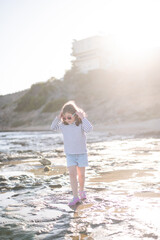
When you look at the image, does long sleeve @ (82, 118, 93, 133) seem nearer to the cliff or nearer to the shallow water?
the shallow water

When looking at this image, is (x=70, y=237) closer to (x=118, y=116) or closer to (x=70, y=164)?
(x=70, y=164)

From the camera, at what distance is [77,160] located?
14.3ft

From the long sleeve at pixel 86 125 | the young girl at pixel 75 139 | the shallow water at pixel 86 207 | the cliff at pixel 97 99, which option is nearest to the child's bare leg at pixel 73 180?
the young girl at pixel 75 139

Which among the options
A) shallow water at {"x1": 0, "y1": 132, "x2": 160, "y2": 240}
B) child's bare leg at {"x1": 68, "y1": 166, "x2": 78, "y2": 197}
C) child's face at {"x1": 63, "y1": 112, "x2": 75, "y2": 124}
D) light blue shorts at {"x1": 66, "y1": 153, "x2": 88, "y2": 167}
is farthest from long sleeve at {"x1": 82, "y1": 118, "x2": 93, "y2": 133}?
shallow water at {"x1": 0, "y1": 132, "x2": 160, "y2": 240}

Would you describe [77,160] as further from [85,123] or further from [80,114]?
[80,114]

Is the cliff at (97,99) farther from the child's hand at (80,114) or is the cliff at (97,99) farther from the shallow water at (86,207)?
the child's hand at (80,114)

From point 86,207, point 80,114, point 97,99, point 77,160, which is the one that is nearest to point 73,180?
point 77,160

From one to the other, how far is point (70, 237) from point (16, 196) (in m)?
1.85

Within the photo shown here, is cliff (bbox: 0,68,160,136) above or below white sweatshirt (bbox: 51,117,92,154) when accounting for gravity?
above

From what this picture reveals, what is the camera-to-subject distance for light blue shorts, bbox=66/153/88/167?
4.30 meters

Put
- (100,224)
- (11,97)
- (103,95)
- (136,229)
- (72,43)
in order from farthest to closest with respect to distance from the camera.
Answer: (11,97), (72,43), (103,95), (100,224), (136,229)

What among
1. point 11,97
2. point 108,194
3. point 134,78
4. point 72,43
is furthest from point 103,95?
point 11,97

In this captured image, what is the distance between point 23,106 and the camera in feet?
168

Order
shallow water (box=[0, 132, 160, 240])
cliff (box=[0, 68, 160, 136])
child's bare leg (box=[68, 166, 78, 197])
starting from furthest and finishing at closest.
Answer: cliff (box=[0, 68, 160, 136]), child's bare leg (box=[68, 166, 78, 197]), shallow water (box=[0, 132, 160, 240])
